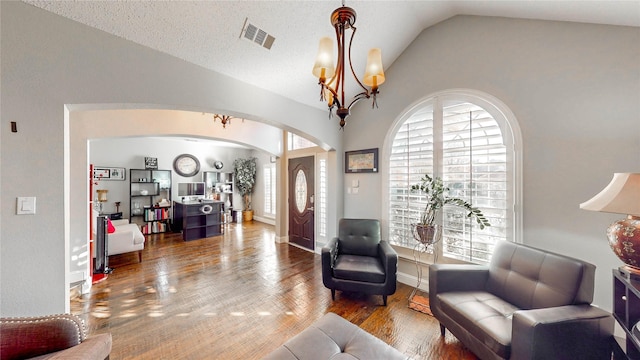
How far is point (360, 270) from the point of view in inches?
98.2

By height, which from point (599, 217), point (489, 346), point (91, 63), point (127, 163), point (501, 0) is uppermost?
point (501, 0)

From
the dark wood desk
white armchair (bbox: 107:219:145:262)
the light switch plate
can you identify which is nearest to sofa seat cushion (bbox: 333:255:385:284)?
the light switch plate

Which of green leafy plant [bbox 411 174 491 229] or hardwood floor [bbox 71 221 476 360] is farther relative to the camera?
green leafy plant [bbox 411 174 491 229]

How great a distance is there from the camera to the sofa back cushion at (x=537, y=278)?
1.52m

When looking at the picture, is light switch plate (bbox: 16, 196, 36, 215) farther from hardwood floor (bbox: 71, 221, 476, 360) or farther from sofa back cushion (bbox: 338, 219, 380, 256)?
sofa back cushion (bbox: 338, 219, 380, 256)

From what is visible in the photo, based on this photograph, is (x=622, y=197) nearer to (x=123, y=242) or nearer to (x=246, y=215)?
(x=123, y=242)

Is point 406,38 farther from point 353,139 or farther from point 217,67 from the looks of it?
point 217,67

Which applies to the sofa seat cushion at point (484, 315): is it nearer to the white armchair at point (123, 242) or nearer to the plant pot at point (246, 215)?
the white armchair at point (123, 242)

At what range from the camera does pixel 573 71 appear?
200cm

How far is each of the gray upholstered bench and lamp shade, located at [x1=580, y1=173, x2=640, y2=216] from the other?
60.2 inches

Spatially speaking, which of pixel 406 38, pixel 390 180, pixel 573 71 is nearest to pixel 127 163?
pixel 390 180

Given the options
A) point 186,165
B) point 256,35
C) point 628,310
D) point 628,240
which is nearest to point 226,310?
point 256,35

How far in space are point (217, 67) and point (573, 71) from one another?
3408mm

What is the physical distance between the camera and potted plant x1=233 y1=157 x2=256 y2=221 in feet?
25.2
